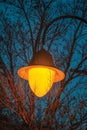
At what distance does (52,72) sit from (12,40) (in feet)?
18.8

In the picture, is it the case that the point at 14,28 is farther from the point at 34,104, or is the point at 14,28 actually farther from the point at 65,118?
the point at 65,118

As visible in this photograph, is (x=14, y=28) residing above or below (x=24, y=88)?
above

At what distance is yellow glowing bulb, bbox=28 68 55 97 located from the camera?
3.80 meters

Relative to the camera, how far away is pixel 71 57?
977 cm

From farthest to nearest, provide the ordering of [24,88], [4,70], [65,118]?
[4,70]
[24,88]
[65,118]

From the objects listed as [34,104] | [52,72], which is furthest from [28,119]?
[52,72]

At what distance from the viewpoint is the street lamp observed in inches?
150

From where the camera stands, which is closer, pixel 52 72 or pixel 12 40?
pixel 52 72

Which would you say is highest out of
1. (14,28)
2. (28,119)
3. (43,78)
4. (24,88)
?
(14,28)

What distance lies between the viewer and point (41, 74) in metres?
3.85

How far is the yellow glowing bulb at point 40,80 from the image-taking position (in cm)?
380

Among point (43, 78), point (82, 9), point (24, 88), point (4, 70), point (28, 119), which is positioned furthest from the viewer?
point (82, 9)

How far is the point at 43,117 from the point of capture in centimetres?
604

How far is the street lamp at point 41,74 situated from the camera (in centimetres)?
381
